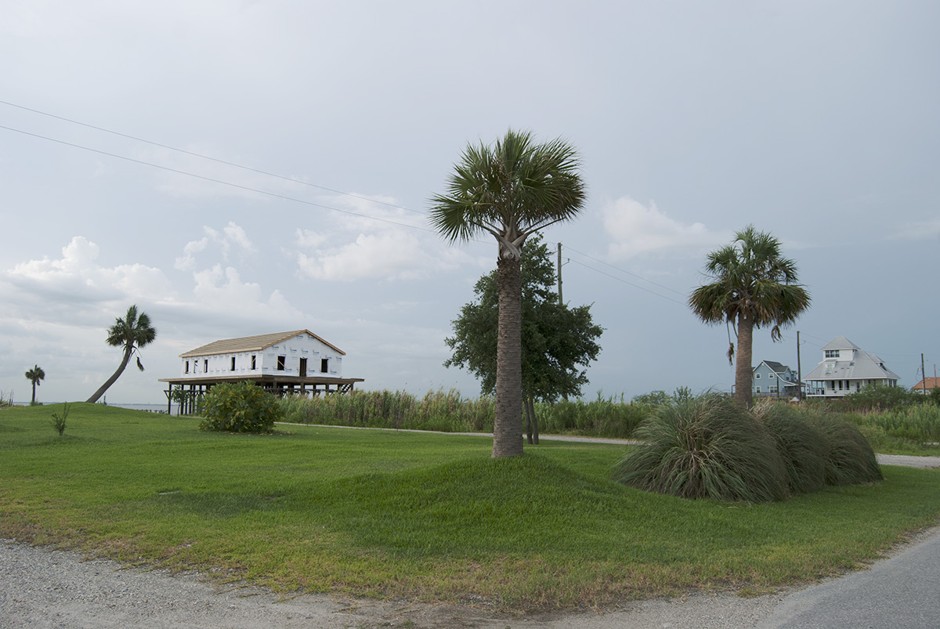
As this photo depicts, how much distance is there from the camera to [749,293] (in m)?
20.0

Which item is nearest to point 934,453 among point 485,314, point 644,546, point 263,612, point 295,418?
point 485,314

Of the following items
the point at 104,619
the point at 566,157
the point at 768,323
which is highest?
the point at 566,157

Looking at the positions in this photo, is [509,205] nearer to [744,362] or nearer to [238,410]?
[744,362]

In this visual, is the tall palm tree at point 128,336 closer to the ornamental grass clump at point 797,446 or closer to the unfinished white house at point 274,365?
the unfinished white house at point 274,365

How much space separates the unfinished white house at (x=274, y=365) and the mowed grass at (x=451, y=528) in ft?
113

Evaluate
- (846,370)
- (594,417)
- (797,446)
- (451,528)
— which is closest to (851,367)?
(846,370)

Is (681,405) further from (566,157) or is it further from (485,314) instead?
(485,314)

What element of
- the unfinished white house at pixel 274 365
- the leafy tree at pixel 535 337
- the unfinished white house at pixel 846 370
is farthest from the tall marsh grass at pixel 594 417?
the unfinished white house at pixel 846 370

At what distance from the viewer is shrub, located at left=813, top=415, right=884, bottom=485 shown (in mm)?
13523

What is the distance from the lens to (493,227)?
1204 cm

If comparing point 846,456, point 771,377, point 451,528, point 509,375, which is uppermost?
point 771,377

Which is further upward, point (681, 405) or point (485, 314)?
point (485, 314)

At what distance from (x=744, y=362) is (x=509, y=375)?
1094 cm

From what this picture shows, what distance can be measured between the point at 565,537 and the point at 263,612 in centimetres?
348
